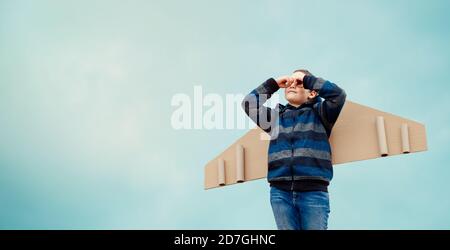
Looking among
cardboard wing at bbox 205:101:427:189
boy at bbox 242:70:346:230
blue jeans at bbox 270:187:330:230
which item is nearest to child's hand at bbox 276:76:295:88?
boy at bbox 242:70:346:230

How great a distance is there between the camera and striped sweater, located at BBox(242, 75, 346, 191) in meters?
1.76

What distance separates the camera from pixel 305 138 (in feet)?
5.93

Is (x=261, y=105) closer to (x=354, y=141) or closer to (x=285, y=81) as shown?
(x=285, y=81)

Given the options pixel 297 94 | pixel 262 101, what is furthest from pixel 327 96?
pixel 262 101

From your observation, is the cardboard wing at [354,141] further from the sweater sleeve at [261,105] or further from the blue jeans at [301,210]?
the blue jeans at [301,210]

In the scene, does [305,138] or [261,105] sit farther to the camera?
[261,105]

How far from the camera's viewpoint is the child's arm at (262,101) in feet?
6.38

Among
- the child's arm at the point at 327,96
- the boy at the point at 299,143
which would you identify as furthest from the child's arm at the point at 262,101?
the child's arm at the point at 327,96

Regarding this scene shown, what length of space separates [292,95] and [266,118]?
127mm

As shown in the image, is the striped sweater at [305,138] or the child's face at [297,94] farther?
the child's face at [297,94]

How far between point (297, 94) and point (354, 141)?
0.26m

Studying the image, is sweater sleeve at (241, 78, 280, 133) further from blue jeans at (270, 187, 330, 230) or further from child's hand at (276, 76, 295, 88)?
blue jeans at (270, 187, 330, 230)

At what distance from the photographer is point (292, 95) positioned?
193 centimetres
